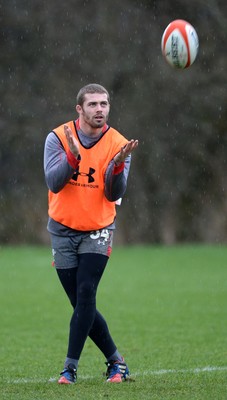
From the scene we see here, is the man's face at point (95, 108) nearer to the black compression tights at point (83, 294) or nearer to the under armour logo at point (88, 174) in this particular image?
the under armour logo at point (88, 174)

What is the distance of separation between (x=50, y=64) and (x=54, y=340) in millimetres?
14993

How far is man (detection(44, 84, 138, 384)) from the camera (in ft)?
23.0

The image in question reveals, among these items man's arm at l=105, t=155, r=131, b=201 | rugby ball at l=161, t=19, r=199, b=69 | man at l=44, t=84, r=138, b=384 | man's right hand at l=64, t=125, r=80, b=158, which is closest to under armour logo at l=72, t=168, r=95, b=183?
man at l=44, t=84, r=138, b=384

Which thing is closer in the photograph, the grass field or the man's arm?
the grass field

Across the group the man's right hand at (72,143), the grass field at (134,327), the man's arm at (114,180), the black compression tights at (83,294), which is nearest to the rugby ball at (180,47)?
the man's arm at (114,180)

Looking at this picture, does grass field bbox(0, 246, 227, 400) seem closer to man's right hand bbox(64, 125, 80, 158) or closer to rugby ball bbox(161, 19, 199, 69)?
man's right hand bbox(64, 125, 80, 158)

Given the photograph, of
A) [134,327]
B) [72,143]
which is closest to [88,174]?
[72,143]

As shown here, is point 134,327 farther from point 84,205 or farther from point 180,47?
point 84,205

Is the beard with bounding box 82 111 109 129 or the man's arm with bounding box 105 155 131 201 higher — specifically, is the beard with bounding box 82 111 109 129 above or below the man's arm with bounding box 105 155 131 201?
above

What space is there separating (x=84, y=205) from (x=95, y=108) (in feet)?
2.14

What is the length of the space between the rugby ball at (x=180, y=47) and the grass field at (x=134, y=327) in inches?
90.4

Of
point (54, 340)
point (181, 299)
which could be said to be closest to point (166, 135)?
point (181, 299)

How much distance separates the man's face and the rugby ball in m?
1.06

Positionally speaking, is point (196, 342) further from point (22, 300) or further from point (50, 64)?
point (50, 64)
